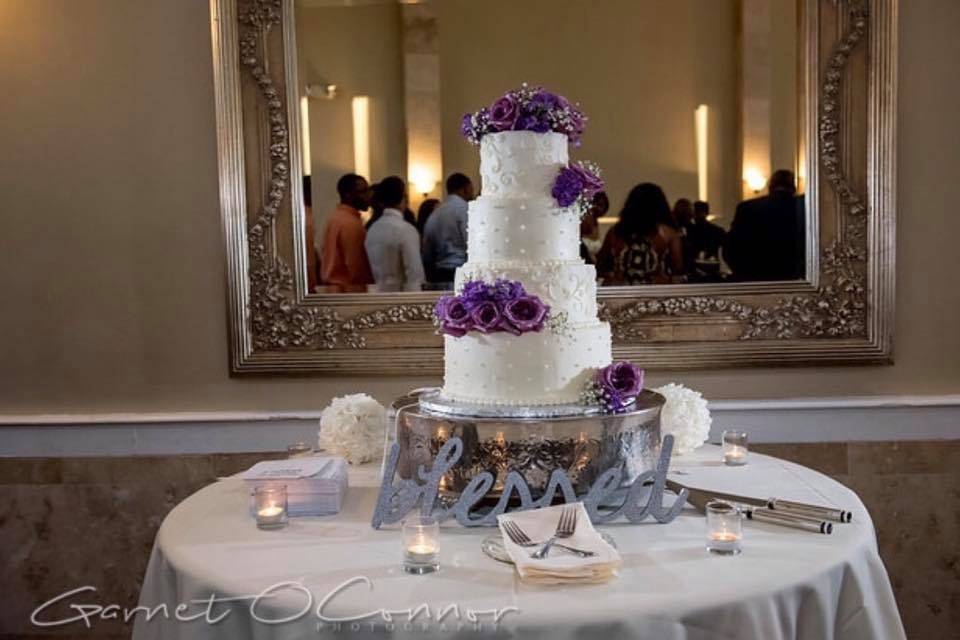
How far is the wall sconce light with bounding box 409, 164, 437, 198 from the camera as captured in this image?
11.9 ft

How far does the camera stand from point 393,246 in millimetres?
3686

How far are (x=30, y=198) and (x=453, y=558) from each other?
9.31 feet

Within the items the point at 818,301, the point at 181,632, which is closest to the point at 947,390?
the point at 818,301

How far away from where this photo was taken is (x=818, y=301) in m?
3.58

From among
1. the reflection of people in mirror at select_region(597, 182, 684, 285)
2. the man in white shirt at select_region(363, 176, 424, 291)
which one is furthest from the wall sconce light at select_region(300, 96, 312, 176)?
the reflection of people in mirror at select_region(597, 182, 684, 285)

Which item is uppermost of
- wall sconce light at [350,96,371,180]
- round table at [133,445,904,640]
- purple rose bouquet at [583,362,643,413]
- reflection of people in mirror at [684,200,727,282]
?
wall sconce light at [350,96,371,180]

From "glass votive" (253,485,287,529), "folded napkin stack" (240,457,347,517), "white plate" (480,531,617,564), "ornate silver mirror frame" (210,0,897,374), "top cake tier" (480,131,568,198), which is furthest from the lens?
"ornate silver mirror frame" (210,0,897,374)

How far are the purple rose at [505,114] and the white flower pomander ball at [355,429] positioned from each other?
102cm

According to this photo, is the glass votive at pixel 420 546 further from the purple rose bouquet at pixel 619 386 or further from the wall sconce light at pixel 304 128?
the wall sconce light at pixel 304 128

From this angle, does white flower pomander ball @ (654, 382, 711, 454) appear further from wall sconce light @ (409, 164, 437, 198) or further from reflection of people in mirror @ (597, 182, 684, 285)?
wall sconce light @ (409, 164, 437, 198)

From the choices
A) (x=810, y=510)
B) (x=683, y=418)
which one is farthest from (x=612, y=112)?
(x=810, y=510)

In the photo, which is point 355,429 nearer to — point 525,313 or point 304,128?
point 525,313

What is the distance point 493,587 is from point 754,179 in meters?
2.35

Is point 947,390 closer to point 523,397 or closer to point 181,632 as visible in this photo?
point 523,397
